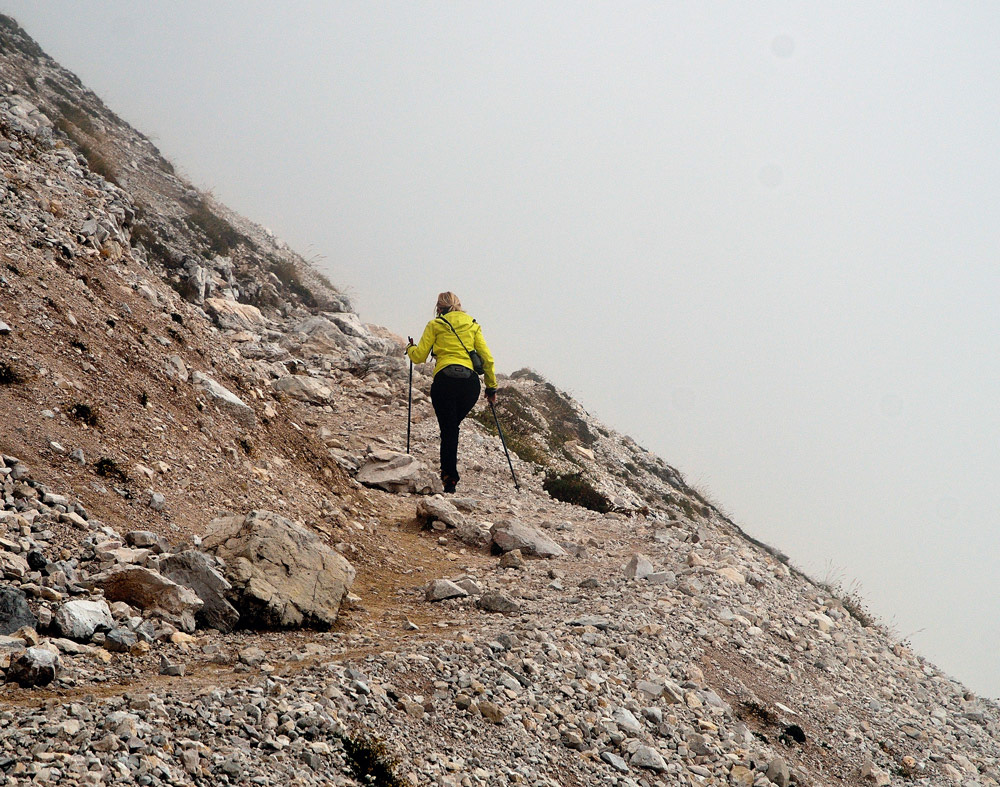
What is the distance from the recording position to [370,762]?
3.98 metres

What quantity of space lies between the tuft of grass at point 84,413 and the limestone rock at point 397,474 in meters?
5.60

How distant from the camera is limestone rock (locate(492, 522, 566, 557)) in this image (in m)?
10.4

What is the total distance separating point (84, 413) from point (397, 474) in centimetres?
599

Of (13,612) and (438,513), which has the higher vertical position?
(438,513)

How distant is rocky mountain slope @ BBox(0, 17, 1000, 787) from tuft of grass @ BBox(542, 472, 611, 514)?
734mm

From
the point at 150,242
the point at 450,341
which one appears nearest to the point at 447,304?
the point at 450,341

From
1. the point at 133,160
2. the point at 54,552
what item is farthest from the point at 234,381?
the point at 133,160

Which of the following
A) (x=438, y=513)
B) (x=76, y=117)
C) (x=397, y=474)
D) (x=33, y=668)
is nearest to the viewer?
(x=33, y=668)

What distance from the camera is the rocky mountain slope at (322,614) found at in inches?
158

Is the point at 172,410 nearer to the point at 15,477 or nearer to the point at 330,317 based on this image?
the point at 15,477

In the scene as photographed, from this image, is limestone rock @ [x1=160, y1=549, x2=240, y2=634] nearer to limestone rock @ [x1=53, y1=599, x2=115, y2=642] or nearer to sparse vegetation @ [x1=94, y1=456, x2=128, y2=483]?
limestone rock @ [x1=53, y1=599, x2=115, y2=642]

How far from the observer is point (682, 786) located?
5125mm

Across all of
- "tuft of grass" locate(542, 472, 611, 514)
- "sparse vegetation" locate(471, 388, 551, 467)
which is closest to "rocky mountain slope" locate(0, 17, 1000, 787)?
"tuft of grass" locate(542, 472, 611, 514)

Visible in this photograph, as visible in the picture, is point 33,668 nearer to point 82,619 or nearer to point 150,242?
point 82,619
